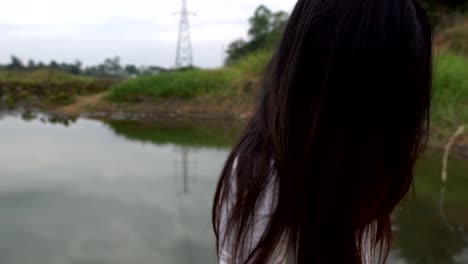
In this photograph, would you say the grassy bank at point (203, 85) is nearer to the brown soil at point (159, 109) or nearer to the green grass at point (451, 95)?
the brown soil at point (159, 109)

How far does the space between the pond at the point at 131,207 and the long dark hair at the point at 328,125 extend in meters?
0.64

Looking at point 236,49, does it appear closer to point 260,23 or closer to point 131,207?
point 260,23

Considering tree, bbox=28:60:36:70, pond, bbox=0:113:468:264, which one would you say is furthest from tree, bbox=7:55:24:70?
pond, bbox=0:113:468:264

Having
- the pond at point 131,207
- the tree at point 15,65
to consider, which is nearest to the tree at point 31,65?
the tree at point 15,65

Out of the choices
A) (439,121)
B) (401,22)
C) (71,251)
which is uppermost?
(401,22)

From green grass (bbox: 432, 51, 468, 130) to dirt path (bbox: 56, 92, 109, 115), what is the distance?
6514 millimetres

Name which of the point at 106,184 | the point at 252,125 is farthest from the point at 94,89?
the point at 252,125

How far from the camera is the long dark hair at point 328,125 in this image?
0.38 metres

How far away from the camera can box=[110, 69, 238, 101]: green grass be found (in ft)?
29.7

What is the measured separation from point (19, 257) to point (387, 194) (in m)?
2.06

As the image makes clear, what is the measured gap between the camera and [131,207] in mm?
2730

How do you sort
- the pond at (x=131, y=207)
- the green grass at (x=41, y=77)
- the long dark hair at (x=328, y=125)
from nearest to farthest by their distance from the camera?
1. the long dark hair at (x=328, y=125)
2. the pond at (x=131, y=207)
3. the green grass at (x=41, y=77)

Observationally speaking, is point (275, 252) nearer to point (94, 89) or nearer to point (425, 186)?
point (425, 186)

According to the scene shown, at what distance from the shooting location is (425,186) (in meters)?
3.29
